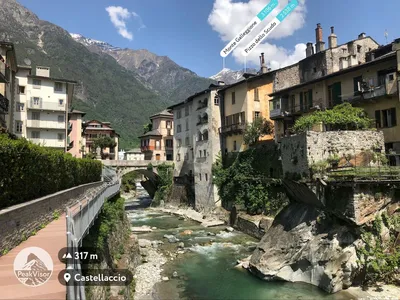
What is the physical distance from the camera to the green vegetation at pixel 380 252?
20781mm

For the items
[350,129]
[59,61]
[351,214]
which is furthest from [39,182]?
[59,61]

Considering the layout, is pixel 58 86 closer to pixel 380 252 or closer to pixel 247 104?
pixel 247 104

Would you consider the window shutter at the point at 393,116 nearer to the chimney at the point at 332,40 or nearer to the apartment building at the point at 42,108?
the chimney at the point at 332,40

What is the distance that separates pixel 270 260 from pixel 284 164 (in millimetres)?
10218

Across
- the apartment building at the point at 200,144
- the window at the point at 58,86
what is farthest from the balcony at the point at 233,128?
the window at the point at 58,86

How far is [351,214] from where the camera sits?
22.3 meters

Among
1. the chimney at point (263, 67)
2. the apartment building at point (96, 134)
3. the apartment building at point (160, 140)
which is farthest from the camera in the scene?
the apartment building at point (96, 134)

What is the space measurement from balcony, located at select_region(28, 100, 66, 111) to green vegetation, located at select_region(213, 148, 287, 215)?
2728 cm

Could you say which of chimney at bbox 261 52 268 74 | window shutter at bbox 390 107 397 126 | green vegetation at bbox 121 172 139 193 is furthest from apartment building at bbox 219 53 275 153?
green vegetation at bbox 121 172 139 193

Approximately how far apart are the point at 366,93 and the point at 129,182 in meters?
70.6

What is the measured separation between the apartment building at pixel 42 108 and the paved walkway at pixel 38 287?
4131cm

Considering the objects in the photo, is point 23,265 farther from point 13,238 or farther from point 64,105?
point 64,105

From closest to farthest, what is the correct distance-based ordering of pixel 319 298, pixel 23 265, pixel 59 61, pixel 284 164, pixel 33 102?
pixel 23 265 → pixel 319 298 → pixel 284 164 → pixel 33 102 → pixel 59 61

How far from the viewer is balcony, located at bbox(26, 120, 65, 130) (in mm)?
48812
